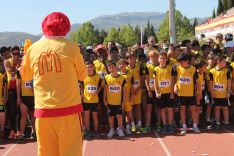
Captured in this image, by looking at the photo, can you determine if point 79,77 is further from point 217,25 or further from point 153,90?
point 217,25

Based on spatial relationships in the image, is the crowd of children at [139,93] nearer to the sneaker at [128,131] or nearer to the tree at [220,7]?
the sneaker at [128,131]

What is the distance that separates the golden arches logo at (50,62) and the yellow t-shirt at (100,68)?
17.4ft

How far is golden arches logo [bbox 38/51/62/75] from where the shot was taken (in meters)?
4.70

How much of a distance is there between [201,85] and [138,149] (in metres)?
2.67

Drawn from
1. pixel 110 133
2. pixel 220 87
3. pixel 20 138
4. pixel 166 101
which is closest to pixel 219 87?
pixel 220 87

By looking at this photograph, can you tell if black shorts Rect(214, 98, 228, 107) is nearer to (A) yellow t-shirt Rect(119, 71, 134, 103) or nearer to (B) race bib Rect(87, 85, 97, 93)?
(A) yellow t-shirt Rect(119, 71, 134, 103)

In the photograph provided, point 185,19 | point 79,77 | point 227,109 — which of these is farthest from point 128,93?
point 185,19

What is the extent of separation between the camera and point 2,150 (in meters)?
8.63

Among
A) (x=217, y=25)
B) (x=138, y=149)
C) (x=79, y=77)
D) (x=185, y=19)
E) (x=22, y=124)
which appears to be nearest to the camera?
(x=79, y=77)

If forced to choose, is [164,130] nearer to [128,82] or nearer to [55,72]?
[128,82]

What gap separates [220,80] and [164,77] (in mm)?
1354

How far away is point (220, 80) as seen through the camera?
33.4ft

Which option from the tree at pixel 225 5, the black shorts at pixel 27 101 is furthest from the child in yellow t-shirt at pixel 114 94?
the tree at pixel 225 5

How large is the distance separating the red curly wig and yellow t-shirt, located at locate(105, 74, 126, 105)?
4.80 m
